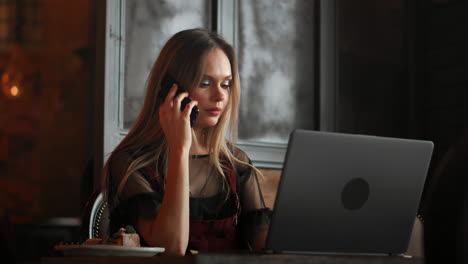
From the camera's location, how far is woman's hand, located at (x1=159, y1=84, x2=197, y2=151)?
1684mm

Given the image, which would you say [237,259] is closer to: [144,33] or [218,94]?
[218,94]

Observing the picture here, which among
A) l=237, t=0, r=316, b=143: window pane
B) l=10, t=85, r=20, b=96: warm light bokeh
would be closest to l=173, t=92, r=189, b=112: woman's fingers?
l=237, t=0, r=316, b=143: window pane

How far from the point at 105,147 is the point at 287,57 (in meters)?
1.28

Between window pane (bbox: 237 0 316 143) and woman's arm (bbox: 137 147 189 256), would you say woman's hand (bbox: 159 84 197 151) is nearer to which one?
woman's arm (bbox: 137 147 189 256)

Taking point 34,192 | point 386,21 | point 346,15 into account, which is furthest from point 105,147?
point 34,192

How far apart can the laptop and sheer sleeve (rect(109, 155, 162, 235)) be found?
603mm

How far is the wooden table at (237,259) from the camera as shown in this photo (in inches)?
32.0

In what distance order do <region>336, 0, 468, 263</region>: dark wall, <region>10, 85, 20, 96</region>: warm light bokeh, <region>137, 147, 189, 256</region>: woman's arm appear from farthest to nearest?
<region>10, 85, 20, 96</region>: warm light bokeh
<region>336, 0, 468, 263</region>: dark wall
<region>137, 147, 189, 256</region>: woman's arm

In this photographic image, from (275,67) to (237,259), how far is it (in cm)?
295

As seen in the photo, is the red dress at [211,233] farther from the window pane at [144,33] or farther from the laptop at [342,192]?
the window pane at [144,33]

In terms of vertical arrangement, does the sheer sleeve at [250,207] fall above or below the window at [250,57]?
below

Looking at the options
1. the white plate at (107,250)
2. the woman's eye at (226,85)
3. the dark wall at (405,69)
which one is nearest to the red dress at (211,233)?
the woman's eye at (226,85)

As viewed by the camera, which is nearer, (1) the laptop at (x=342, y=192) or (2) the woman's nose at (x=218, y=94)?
(1) the laptop at (x=342, y=192)

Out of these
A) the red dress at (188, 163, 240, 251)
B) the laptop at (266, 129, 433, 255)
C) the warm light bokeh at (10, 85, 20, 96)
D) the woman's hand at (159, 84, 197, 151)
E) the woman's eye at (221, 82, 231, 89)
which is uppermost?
the warm light bokeh at (10, 85, 20, 96)
